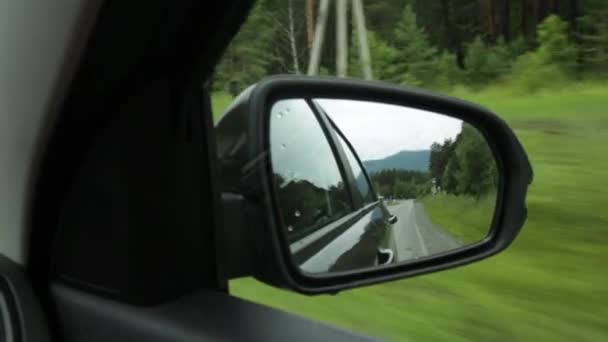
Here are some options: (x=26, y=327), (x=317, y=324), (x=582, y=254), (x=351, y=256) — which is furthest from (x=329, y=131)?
(x=26, y=327)

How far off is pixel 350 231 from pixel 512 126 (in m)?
0.52

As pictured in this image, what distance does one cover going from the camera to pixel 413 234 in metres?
2.78

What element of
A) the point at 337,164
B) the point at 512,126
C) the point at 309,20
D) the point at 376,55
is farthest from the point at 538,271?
the point at 309,20

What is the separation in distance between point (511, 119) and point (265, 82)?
0.65m

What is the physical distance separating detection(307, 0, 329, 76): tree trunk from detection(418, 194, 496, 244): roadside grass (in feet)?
1.66

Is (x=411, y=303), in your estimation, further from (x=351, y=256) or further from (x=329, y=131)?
(x=329, y=131)

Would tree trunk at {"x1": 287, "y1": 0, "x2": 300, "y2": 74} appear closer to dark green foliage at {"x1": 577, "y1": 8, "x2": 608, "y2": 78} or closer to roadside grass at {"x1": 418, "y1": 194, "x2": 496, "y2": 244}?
roadside grass at {"x1": 418, "y1": 194, "x2": 496, "y2": 244}

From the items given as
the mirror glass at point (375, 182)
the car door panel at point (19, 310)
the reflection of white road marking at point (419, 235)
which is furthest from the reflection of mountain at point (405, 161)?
the car door panel at point (19, 310)

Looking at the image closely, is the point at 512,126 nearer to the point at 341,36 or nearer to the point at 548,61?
the point at 548,61

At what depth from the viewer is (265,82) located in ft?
8.91

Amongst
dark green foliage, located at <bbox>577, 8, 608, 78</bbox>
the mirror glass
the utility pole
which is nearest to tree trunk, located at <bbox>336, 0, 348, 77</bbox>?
the utility pole

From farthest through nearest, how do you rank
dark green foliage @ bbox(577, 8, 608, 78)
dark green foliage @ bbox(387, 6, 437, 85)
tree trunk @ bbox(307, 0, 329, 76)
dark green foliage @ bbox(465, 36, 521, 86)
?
tree trunk @ bbox(307, 0, 329, 76)
dark green foliage @ bbox(387, 6, 437, 85)
dark green foliage @ bbox(465, 36, 521, 86)
dark green foliage @ bbox(577, 8, 608, 78)

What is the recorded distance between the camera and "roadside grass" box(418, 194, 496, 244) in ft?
9.04

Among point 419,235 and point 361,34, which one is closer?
point 419,235
